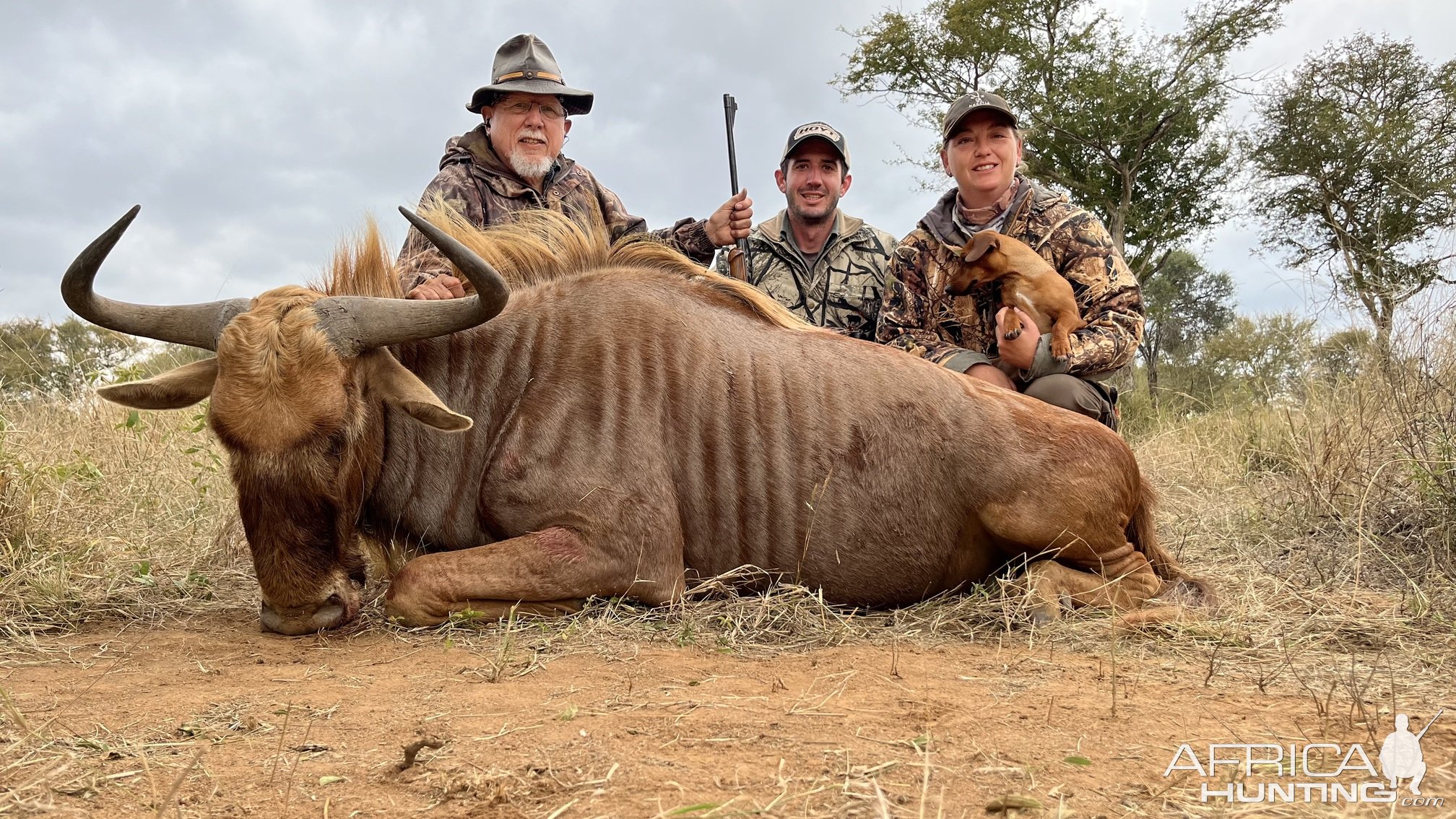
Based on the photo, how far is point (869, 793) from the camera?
1.96m

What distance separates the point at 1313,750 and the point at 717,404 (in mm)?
2431

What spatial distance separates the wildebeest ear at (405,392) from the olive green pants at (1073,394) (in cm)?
283

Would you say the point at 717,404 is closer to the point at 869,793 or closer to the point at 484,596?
the point at 484,596

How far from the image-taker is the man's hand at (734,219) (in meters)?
6.44

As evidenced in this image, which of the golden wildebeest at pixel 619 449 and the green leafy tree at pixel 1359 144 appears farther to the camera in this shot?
the green leafy tree at pixel 1359 144

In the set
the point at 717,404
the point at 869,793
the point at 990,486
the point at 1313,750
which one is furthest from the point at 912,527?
the point at 869,793

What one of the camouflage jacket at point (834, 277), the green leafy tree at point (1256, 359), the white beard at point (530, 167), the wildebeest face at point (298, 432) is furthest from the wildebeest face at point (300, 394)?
the green leafy tree at point (1256, 359)

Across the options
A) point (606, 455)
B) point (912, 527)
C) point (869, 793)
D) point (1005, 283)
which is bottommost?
point (869, 793)

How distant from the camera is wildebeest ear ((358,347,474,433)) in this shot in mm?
3559

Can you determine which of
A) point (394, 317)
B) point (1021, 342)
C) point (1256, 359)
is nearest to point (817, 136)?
point (1021, 342)

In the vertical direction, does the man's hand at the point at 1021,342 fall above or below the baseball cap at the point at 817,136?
below

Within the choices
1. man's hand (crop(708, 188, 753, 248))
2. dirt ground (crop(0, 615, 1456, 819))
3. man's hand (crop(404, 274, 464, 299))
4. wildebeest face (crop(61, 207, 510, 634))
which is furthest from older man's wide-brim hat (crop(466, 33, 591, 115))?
dirt ground (crop(0, 615, 1456, 819))

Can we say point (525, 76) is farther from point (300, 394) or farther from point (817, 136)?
point (300, 394)

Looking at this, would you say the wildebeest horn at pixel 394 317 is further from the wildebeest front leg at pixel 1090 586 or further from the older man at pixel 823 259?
the older man at pixel 823 259
